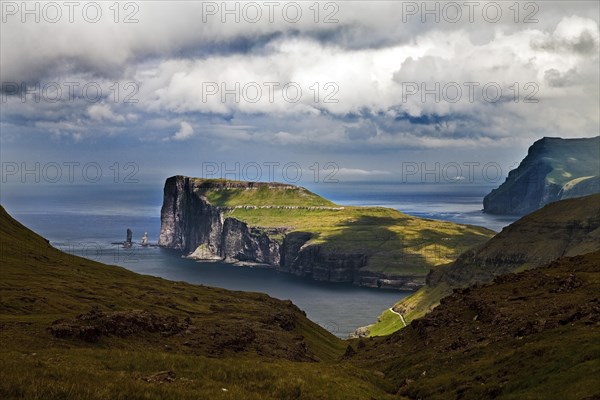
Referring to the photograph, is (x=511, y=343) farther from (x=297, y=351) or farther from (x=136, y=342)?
(x=297, y=351)

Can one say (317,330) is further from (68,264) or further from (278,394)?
(278,394)

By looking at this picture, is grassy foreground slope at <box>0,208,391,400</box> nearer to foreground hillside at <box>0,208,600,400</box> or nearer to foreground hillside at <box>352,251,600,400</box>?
foreground hillside at <box>0,208,600,400</box>

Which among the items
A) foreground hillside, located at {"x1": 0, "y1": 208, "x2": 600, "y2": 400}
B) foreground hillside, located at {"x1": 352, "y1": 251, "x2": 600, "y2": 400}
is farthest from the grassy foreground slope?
foreground hillside, located at {"x1": 352, "y1": 251, "x2": 600, "y2": 400}

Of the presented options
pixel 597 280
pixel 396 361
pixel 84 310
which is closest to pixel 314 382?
pixel 396 361

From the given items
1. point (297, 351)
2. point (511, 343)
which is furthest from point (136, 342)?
point (511, 343)

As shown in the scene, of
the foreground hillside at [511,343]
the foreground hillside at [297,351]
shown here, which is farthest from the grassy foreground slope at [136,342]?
the foreground hillside at [511,343]

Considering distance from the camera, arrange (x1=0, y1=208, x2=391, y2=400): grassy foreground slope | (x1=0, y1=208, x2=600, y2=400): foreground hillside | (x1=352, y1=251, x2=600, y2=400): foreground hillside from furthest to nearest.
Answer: (x1=352, y1=251, x2=600, y2=400): foreground hillside, (x1=0, y1=208, x2=600, y2=400): foreground hillside, (x1=0, y1=208, x2=391, y2=400): grassy foreground slope

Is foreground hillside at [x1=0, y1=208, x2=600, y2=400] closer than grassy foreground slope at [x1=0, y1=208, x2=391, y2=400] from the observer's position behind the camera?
No
